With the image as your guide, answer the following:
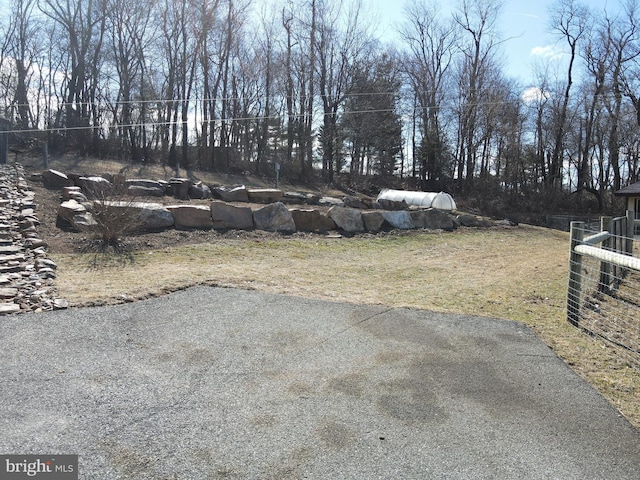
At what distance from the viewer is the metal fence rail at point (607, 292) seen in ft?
12.4

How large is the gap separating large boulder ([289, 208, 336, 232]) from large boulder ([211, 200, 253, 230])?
1217 millimetres

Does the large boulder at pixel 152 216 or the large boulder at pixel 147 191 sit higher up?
the large boulder at pixel 147 191

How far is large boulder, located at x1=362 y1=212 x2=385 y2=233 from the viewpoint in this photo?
11.6 metres

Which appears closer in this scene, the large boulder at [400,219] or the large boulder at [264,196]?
the large boulder at [400,219]

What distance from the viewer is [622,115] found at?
2780cm

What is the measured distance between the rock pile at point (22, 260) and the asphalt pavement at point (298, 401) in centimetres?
46

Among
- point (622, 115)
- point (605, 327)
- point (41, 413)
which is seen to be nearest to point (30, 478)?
point (41, 413)

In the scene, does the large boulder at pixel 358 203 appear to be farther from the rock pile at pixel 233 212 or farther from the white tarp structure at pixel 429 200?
the white tarp structure at pixel 429 200

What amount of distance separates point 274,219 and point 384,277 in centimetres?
445

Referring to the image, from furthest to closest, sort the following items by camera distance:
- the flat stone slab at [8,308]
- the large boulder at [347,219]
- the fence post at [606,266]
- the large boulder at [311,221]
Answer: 1. the large boulder at [347,219]
2. the large boulder at [311,221]
3. the fence post at [606,266]
4. the flat stone slab at [8,308]

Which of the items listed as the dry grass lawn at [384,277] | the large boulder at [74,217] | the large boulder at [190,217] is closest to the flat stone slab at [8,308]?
the dry grass lawn at [384,277]

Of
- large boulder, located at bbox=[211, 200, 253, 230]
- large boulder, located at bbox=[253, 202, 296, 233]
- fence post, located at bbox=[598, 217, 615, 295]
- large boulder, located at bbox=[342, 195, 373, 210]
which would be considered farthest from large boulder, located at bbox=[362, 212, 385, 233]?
fence post, located at bbox=[598, 217, 615, 295]

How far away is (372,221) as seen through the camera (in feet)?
38.4

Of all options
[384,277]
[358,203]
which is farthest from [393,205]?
[384,277]
